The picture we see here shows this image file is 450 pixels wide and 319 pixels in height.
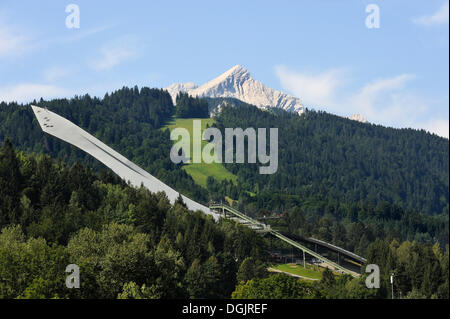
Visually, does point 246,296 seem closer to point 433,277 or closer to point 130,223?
point 433,277

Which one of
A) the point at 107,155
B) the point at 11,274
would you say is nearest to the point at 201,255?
the point at 11,274

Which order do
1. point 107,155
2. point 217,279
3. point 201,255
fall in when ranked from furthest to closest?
point 107,155, point 201,255, point 217,279

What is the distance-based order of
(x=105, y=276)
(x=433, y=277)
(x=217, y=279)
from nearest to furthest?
(x=105, y=276) → (x=433, y=277) → (x=217, y=279)

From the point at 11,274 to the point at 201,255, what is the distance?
47.4 metres

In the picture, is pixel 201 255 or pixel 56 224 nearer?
pixel 56 224

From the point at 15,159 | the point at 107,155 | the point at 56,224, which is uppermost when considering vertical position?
the point at 107,155

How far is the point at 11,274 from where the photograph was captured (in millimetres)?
58469

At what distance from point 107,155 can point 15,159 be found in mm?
84507

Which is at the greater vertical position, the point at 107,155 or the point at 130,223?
the point at 107,155
